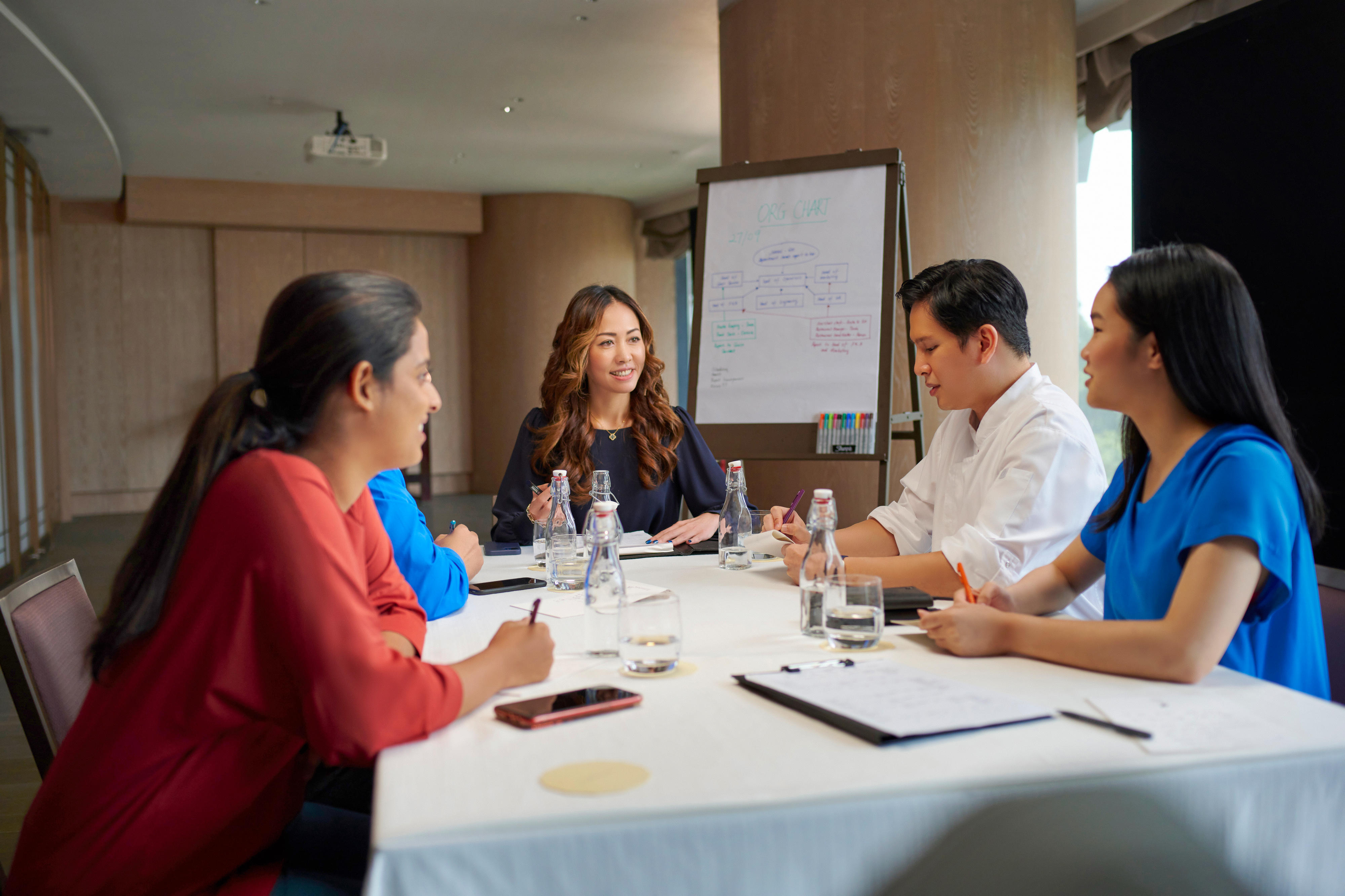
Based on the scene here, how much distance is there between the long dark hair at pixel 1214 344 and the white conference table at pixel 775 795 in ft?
1.22

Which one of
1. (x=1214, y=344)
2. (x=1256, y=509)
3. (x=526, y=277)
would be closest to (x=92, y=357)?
(x=526, y=277)

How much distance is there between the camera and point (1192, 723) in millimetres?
1046

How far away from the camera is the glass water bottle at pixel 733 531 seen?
83.0 inches

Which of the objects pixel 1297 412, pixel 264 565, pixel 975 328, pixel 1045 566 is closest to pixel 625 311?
pixel 975 328

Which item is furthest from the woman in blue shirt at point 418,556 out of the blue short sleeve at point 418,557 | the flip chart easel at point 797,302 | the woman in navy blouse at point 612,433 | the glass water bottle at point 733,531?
the flip chart easel at point 797,302

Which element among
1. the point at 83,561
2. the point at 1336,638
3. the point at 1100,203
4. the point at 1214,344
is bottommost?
the point at 83,561

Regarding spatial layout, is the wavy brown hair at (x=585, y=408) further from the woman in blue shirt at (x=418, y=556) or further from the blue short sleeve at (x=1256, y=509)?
the blue short sleeve at (x=1256, y=509)

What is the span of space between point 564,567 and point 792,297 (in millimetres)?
1903

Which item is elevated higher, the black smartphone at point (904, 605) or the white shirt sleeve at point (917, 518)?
the white shirt sleeve at point (917, 518)

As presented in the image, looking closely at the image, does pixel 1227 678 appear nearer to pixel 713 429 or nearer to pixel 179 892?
pixel 179 892

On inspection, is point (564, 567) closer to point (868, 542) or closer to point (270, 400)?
point (868, 542)

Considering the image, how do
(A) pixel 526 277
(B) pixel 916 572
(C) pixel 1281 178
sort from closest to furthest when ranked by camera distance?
(B) pixel 916 572, (C) pixel 1281 178, (A) pixel 526 277

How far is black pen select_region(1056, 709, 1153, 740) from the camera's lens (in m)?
1.01

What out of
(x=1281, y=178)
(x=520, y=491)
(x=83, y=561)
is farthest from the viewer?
(x=83, y=561)
